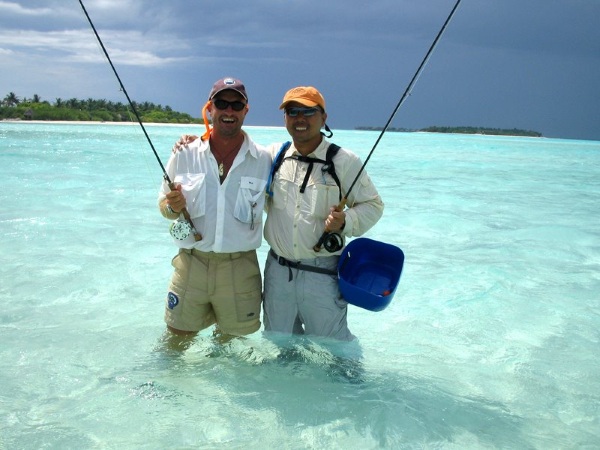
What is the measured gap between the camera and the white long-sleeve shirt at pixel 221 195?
11.0 ft

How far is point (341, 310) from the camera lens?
11.5 feet

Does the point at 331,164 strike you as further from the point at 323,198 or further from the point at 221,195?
the point at 221,195

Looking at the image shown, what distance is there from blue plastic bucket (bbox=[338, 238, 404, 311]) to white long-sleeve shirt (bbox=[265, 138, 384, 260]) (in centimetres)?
19

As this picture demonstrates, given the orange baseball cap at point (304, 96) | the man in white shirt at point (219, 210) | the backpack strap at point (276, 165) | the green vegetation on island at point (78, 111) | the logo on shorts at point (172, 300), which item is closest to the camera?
the orange baseball cap at point (304, 96)

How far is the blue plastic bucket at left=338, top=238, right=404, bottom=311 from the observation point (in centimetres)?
346

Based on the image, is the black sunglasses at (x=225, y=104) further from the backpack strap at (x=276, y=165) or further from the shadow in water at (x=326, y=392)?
the shadow in water at (x=326, y=392)

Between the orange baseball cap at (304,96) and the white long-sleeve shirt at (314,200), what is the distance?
28 cm

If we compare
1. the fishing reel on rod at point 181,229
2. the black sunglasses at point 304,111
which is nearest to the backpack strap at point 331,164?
the black sunglasses at point 304,111

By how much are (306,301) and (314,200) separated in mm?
675

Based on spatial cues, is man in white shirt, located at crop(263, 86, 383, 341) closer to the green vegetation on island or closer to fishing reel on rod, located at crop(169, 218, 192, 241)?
fishing reel on rod, located at crop(169, 218, 192, 241)

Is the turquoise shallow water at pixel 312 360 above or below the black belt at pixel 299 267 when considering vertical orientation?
below

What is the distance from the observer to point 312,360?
391cm

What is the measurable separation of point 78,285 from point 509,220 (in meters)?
8.32

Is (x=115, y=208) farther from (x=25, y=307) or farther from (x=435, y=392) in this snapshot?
(x=435, y=392)
